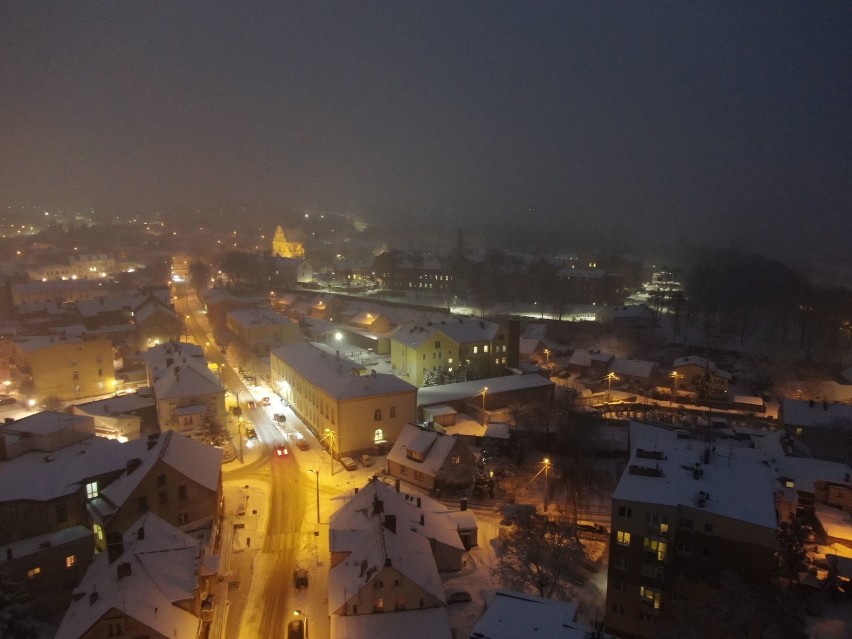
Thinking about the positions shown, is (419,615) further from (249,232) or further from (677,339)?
(249,232)

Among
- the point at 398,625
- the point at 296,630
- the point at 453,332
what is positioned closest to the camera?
the point at 398,625

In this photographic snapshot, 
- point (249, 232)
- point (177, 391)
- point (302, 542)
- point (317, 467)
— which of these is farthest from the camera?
point (249, 232)

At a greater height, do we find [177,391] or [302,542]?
[177,391]

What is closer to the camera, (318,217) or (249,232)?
(249,232)

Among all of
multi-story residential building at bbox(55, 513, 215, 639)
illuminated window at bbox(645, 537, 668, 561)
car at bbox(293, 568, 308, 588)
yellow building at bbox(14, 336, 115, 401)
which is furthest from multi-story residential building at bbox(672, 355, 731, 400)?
Answer: yellow building at bbox(14, 336, 115, 401)

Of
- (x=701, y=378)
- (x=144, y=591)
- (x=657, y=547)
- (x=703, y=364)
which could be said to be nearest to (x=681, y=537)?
(x=657, y=547)

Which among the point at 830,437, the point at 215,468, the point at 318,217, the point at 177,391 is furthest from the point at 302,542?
the point at 318,217

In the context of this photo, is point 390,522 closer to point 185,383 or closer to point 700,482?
point 700,482
